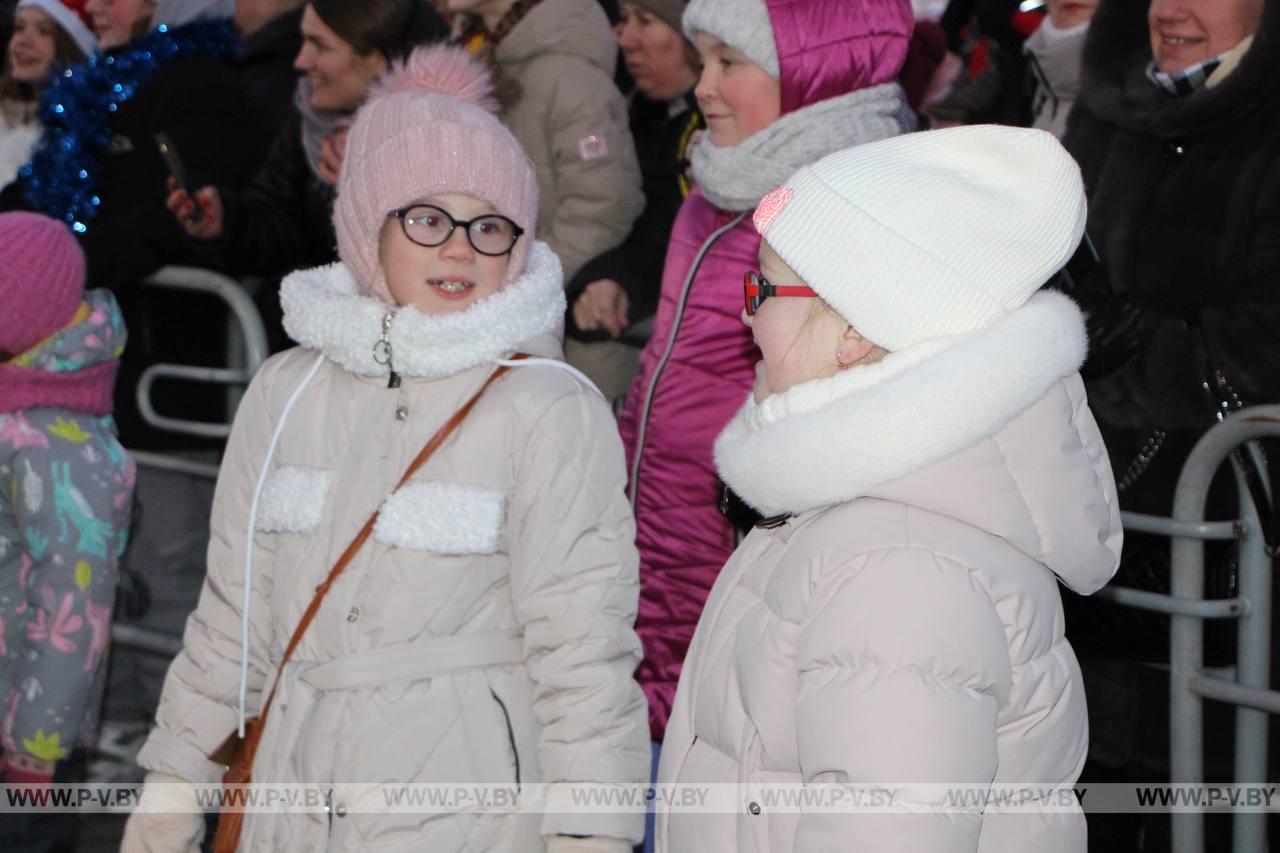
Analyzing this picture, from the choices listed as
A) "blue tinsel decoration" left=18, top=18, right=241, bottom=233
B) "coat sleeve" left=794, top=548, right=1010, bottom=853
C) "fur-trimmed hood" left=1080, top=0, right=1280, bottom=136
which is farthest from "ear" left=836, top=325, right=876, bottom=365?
"blue tinsel decoration" left=18, top=18, right=241, bottom=233

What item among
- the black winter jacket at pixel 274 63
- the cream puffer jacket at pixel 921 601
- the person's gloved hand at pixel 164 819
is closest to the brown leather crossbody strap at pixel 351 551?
the person's gloved hand at pixel 164 819

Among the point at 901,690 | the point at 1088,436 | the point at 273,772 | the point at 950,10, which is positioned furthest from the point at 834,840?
the point at 950,10

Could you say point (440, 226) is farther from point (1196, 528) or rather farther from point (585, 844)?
point (1196, 528)

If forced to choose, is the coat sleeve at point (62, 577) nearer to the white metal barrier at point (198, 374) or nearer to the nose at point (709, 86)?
the white metal barrier at point (198, 374)

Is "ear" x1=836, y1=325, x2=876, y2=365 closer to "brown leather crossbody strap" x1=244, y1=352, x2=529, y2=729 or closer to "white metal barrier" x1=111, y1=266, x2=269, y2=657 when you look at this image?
"brown leather crossbody strap" x1=244, y1=352, x2=529, y2=729

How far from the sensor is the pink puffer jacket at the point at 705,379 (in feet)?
11.7

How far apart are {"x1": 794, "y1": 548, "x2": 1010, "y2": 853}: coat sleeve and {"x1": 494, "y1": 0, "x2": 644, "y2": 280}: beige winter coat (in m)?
2.76

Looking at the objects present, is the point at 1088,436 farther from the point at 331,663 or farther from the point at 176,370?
the point at 176,370

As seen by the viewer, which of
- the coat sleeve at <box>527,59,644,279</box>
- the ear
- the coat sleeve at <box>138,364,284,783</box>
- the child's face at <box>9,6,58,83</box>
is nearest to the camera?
the ear

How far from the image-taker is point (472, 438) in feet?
9.59

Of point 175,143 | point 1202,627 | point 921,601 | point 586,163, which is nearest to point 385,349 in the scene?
point 921,601

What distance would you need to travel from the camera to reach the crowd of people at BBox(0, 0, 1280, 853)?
80.7 inches

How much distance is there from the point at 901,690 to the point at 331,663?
4.39 ft

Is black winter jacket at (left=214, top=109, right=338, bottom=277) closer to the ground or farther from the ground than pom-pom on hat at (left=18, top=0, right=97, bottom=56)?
closer to the ground
